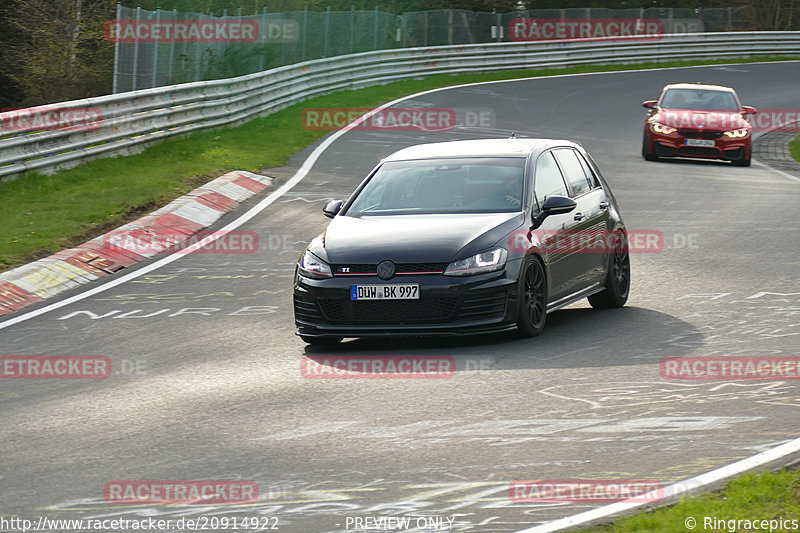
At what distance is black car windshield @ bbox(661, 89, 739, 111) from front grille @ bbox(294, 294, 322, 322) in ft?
58.0

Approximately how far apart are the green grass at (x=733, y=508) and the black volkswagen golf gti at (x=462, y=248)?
4.15 m

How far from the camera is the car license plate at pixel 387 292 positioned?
9750 millimetres

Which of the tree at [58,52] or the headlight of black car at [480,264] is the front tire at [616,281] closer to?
the headlight of black car at [480,264]

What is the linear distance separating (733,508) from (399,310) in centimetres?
459

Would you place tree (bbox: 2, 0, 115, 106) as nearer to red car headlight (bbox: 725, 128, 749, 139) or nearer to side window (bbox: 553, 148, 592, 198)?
red car headlight (bbox: 725, 128, 749, 139)

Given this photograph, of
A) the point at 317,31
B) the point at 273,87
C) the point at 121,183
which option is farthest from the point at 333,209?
the point at 317,31

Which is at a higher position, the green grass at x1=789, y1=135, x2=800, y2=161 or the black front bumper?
the black front bumper

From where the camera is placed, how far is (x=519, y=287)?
9.94 m

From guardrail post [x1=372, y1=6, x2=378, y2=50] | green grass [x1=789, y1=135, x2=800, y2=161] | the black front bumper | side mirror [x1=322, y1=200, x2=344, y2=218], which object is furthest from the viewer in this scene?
guardrail post [x1=372, y1=6, x2=378, y2=50]

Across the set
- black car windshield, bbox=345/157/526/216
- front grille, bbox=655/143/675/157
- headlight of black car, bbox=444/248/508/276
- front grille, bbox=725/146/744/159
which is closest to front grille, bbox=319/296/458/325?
headlight of black car, bbox=444/248/508/276

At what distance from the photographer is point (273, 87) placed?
29.8 meters

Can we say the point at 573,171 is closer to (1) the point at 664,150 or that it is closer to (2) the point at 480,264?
(2) the point at 480,264

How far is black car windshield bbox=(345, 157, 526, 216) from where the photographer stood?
10.8m

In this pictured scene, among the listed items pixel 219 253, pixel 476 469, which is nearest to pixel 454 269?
pixel 476 469
